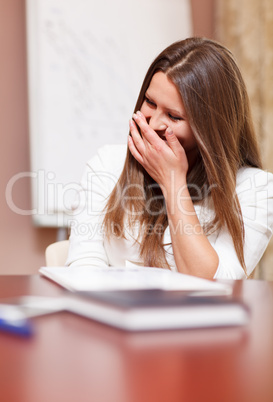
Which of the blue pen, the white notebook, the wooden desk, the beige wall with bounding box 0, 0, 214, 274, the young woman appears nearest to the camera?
the wooden desk

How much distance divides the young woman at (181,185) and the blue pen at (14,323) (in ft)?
2.66

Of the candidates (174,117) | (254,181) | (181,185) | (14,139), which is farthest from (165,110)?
(14,139)

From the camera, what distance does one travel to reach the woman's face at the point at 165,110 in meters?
1.37

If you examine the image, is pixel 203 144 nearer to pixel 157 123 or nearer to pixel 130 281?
pixel 157 123

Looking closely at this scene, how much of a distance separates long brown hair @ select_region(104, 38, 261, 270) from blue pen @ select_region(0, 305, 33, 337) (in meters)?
0.84

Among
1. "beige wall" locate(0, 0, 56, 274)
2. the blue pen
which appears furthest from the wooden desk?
"beige wall" locate(0, 0, 56, 274)

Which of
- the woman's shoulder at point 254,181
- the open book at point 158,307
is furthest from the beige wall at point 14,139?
the open book at point 158,307

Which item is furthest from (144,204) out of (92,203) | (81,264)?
(81,264)

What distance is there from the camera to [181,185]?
4.52 feet

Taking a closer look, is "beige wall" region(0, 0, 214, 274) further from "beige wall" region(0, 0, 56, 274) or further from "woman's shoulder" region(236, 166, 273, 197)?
"woman's shoulder" region(236, 166, 273, 197)

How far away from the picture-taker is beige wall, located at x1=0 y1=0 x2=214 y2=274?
248 cm

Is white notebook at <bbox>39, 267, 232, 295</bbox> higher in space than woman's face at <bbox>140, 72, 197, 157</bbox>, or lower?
lower

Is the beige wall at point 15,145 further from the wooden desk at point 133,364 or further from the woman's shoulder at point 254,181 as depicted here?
the wooden desk at point 133,364

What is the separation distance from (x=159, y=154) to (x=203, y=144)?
12 cm
